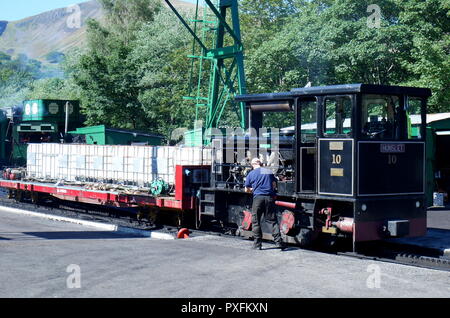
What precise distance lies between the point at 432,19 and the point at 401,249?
17.5m

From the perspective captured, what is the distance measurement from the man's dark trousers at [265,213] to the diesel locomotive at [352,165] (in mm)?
537

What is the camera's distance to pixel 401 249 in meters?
12.8

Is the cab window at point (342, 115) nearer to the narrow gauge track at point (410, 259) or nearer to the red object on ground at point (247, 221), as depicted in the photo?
the narrow gauge track at point (410, 259)

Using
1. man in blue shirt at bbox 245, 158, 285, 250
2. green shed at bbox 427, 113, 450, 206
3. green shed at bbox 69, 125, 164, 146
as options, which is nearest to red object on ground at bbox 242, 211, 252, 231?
man in blue shirt at bbox 245, 158, 285, 250

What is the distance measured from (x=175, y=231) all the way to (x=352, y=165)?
538cm

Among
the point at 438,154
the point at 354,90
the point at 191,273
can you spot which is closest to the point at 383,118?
the point at 354,90

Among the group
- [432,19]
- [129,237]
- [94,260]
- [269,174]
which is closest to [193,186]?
[129,237]

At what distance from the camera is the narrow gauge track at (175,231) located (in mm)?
10930

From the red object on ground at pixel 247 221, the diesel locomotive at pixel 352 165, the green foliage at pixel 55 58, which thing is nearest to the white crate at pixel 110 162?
the red object on ground at pixel 247 221

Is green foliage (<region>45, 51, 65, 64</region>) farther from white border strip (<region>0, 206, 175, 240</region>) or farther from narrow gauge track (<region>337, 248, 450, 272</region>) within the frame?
narrow gauge track (<region>337, 248, 450, 272</region>)

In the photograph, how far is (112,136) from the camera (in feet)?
Answer: 76.1

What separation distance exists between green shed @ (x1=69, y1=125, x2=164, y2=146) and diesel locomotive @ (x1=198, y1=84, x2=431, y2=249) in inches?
449

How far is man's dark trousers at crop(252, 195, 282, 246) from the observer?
1134 cm

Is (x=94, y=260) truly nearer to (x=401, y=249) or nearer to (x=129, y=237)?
(x=129, y=237)
